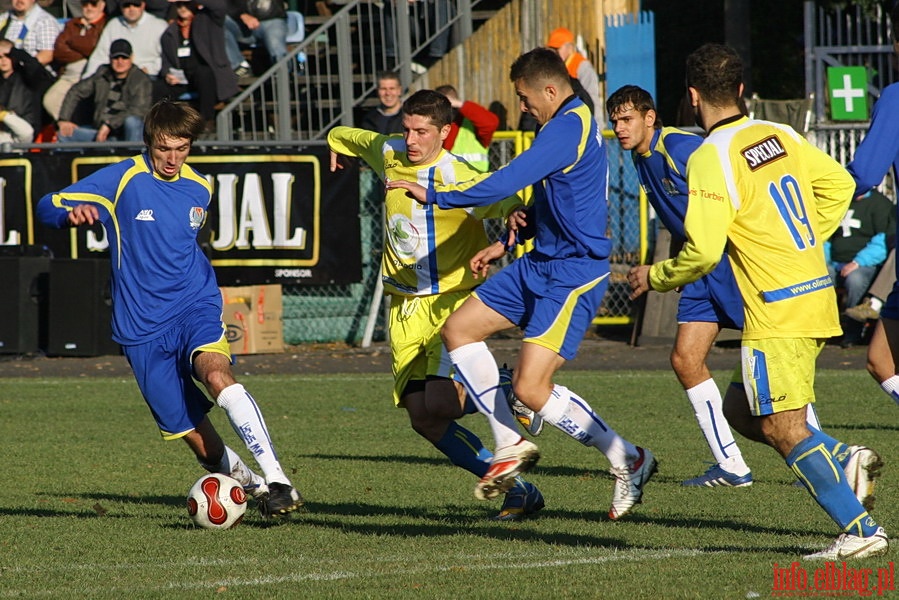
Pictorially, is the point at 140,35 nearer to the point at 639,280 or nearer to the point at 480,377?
the point at 480,377

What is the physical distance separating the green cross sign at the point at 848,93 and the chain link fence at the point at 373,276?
3355 mm

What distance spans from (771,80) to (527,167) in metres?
24.9

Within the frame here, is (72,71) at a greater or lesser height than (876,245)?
greater

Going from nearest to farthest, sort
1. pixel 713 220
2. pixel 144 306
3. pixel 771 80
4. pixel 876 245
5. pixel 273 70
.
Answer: pixel 713 220, pixel 144 306, pixel 876 245, pixel 273 70, pixel 771 80

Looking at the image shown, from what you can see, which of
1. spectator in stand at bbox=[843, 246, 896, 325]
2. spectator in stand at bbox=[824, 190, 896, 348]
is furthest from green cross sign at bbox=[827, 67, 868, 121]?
spectator in stand at bbox=[843, 246, 896, 325]

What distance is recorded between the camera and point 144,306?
729 cm

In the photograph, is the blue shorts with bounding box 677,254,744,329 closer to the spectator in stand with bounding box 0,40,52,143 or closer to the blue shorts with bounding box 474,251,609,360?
the blue shorts with bounding box 474,251,609,360

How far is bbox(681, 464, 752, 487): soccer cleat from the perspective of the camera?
8.05 metres

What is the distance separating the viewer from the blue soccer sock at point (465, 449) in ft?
25.1

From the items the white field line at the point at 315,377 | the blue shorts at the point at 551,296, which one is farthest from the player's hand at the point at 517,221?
the white field line at the point at 315,377

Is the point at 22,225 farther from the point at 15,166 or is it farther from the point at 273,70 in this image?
the point at 273,70

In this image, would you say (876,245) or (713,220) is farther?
(876,245)

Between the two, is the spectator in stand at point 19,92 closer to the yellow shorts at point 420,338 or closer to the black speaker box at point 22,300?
the black speaker box at point 22,300

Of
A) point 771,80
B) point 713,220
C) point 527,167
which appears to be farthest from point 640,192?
point 771,80
